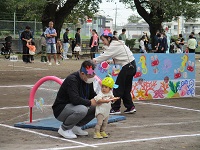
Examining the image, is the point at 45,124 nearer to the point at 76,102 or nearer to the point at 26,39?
the point at 76,102

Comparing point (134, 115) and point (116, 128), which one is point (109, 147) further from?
point (134, 115)

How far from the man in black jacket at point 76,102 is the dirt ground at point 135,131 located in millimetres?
229

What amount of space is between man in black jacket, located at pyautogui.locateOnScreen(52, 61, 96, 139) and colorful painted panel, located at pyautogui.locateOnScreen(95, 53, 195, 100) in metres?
4.44

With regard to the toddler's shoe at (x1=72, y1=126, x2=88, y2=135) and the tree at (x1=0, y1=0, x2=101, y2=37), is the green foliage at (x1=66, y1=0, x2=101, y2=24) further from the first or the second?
the toddler's shoe at (x1=72, y1=126, x2=88, y2=135)

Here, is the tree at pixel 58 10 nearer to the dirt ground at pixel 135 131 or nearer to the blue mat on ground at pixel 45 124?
the dirt ground at pixel 135 131

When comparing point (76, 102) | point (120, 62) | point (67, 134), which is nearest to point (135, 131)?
point (67, 134)

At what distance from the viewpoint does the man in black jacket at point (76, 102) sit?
370 inches

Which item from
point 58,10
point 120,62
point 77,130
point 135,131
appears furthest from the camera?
point 58,10

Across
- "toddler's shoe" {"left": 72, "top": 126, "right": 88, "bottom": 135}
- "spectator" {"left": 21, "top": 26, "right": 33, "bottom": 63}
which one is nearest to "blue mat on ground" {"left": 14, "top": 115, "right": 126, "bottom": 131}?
"toddler's shoe" {"left": 72, "top": 126, "right": 88, "bottom": 135}

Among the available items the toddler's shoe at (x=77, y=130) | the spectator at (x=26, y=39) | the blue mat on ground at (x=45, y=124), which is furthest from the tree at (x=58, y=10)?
the toddler's shoe at (x=77, y=130)

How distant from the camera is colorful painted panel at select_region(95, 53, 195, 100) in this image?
14797mm

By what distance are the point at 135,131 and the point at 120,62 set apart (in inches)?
101

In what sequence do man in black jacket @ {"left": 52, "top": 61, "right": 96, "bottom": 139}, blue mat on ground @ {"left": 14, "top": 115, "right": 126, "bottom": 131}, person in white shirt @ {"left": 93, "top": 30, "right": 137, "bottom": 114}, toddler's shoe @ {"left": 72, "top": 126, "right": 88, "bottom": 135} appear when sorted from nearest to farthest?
man in black jacket @ {"left": 52, "top": 61, "right": 96, "bottom": 139}, toddler's shoe @ {"left": 72, "top": 126, "right": 88, "bottom": 135}, blue mat on ground @ {"left": 14, "top": 115, "right": 126, "bottom": 131}, person in white shirt @ {"left": 93, "top": 30, "right": 137, "bottom": 114}

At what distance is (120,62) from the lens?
41.2 ft
